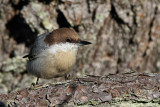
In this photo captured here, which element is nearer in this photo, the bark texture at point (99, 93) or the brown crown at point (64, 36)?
the bark texture at point (99, 93)

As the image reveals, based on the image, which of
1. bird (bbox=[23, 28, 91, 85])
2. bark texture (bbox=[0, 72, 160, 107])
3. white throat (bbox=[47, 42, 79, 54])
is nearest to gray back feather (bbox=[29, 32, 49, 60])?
bird (bbox=[23, 28, 91, 85])

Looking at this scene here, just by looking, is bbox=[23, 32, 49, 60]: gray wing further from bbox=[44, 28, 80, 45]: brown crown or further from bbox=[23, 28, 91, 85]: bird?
bbox=[44, 28, 80, 45]: brown crown

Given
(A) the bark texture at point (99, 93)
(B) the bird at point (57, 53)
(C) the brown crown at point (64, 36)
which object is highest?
(C) the brown crown at point (64, 36)

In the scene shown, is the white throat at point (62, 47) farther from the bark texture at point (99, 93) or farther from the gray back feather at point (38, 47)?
the bark texture at point (99, 93)

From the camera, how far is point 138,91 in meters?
3.15

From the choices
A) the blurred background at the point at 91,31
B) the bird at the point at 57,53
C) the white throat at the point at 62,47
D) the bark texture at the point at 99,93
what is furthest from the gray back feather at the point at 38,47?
the bark texture at the point at 99,93

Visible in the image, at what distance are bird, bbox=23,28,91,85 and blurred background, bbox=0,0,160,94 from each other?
0.62 meters

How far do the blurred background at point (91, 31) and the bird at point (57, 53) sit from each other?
0.62 meters

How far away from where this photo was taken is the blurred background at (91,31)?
4.64 meters

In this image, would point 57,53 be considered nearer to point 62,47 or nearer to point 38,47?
point 62,47

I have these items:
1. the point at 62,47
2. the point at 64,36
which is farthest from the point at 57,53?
the point at 64,36

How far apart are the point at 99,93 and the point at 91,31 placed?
1.87 m

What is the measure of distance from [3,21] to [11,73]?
101cm

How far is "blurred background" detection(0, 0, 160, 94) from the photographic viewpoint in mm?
4645
